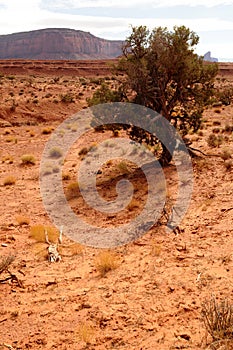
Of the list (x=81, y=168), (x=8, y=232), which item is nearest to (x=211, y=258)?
(x=8, y=232)

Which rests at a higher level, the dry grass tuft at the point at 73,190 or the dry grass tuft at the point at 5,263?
the dry grass tuft at the point at 5,263

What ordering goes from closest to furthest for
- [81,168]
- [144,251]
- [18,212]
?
[144,251] → [18,212] → [81,168]

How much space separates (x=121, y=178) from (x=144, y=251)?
5.72m

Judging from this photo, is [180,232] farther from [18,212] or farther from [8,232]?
[18,212]

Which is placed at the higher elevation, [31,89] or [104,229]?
[31,89]

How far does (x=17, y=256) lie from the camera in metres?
7.48

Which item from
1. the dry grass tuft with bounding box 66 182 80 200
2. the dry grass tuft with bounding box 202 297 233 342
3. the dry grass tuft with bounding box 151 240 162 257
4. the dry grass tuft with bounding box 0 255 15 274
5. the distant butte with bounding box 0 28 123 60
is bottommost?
the dry grass tuft with bounding box 66 182 80 200

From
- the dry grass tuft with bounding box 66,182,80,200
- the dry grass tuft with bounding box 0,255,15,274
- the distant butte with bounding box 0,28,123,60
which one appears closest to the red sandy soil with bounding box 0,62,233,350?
the dry grass tuft with bounding box 0,255,15,274

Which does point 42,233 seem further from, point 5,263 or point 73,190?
point 73,190

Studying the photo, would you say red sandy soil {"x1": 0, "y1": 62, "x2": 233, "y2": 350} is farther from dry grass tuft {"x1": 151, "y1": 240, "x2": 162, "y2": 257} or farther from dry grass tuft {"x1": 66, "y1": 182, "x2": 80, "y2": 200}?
dry grass tuft {"x1": 66, "y1": 182, "x2": 80, "y2": 200}

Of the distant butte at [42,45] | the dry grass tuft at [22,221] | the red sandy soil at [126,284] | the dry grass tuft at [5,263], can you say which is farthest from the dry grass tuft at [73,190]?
the distant butte at [42,45]

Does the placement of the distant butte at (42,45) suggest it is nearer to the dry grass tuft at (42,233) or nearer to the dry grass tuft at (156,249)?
the dry grass tuft at (42,233)

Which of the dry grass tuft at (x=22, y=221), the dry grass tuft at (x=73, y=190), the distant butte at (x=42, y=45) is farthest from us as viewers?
the distant butte at (x=42, y=45)

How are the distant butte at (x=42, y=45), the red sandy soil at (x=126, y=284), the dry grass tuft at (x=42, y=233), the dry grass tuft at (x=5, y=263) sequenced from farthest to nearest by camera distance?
the distant butte at (x=42, y=45), the dry grass tuft at (x=42, y=233), the dry grass tuft at (x=5, y=263), the red sandy soil at (x=126, y=284)
